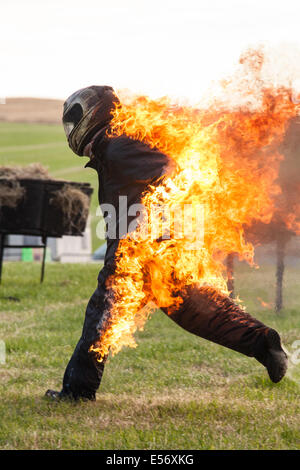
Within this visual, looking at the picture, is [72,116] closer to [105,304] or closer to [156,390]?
[105,304]

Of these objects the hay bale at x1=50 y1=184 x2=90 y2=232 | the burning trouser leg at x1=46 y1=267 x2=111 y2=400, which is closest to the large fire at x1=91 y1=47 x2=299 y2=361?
the burning trouser leg at x1=46 y1=267 x2=111 y2=400

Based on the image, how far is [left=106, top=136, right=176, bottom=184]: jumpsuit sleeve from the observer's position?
5090 mm

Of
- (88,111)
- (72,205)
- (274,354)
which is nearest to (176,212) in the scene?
(88,111)

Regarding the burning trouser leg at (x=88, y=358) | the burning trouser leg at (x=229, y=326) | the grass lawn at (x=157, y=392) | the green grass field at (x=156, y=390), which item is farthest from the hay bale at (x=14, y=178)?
the burning trouser leg at (x=229, y=326)

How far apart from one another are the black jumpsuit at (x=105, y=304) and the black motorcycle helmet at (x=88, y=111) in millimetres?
113

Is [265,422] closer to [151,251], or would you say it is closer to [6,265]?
[151,251]

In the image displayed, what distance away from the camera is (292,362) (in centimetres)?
701

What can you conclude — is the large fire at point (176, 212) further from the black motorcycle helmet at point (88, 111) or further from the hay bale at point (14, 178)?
the hay bale at point (14, 178)

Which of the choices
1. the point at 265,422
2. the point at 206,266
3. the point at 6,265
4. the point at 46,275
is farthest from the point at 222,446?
the point at 6,265

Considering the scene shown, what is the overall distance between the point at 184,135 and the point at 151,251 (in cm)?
94

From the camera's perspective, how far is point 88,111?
5.28m

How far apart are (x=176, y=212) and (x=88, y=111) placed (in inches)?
40.3

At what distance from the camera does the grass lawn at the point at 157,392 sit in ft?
14.6

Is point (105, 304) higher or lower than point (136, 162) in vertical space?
lower
